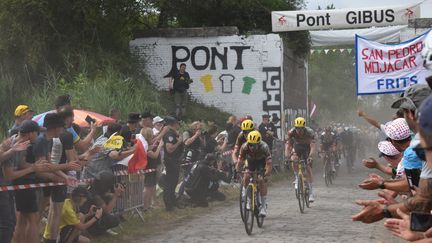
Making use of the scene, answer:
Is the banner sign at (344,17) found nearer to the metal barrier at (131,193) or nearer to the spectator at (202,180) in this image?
the spectator at (202,180)

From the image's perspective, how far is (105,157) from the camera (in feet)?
39.9

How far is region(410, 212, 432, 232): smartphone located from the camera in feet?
13.9

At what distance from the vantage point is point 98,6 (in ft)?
84.2

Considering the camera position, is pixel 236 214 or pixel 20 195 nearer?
pixel 20 195

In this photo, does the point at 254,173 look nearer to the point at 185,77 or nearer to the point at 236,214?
the point at 236,214

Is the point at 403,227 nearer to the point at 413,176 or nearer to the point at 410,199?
the point at 410,199

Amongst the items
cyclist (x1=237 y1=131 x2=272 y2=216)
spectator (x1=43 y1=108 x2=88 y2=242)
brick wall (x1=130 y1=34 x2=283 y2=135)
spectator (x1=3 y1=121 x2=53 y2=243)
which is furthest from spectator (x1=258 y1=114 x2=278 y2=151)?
spectator (x1=3 y1=121 x2=53 y2=243)

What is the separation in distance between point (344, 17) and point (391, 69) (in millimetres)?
15624

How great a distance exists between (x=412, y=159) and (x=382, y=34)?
2349cm

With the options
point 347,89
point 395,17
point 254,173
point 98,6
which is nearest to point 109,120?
point 254,173

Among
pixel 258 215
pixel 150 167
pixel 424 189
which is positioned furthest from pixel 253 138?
pixel 424 189

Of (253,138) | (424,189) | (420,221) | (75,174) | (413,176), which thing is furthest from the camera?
(253,138)

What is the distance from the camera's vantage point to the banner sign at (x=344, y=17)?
1081 inches

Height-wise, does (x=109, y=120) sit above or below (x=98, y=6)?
below
